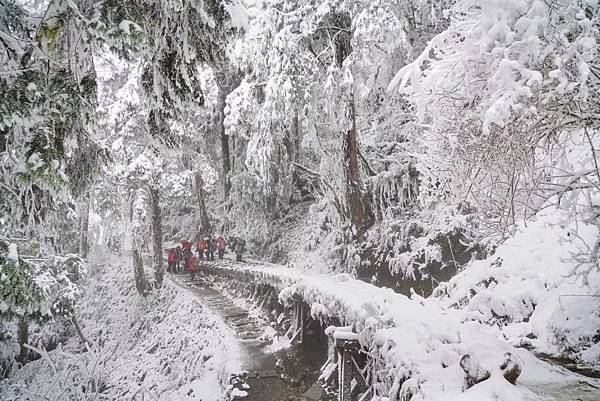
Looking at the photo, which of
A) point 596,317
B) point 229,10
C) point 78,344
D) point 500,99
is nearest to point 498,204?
point 500,99

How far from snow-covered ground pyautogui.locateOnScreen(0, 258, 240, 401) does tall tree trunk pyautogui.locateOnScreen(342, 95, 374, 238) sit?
5.11m

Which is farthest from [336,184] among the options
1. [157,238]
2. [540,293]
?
[157,238]

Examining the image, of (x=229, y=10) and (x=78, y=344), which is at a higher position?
(x=229, y=10)

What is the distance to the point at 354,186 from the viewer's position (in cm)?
1294

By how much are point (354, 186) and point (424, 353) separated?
8623 millimetres

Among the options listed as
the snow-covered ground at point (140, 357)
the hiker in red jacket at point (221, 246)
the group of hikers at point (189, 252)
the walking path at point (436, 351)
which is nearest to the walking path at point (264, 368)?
the snow-covered ground at point (140, 357)

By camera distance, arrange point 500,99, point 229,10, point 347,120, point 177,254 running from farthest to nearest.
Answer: point 177,254 → point 347,120 → point 229,10 → point 500,99

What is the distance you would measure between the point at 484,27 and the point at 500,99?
2.28 ft

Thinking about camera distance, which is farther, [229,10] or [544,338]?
[544,338]

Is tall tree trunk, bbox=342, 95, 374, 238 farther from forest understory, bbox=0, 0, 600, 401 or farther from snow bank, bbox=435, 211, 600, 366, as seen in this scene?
snow bank, bbox=435, 211, 600, 366

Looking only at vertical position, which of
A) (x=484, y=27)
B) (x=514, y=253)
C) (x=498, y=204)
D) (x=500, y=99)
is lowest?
(x=514, y=253)

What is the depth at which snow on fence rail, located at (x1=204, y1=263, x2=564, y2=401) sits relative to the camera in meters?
3.78

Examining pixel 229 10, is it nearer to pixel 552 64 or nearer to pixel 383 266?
pixel 552 64

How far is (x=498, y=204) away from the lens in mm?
4820
